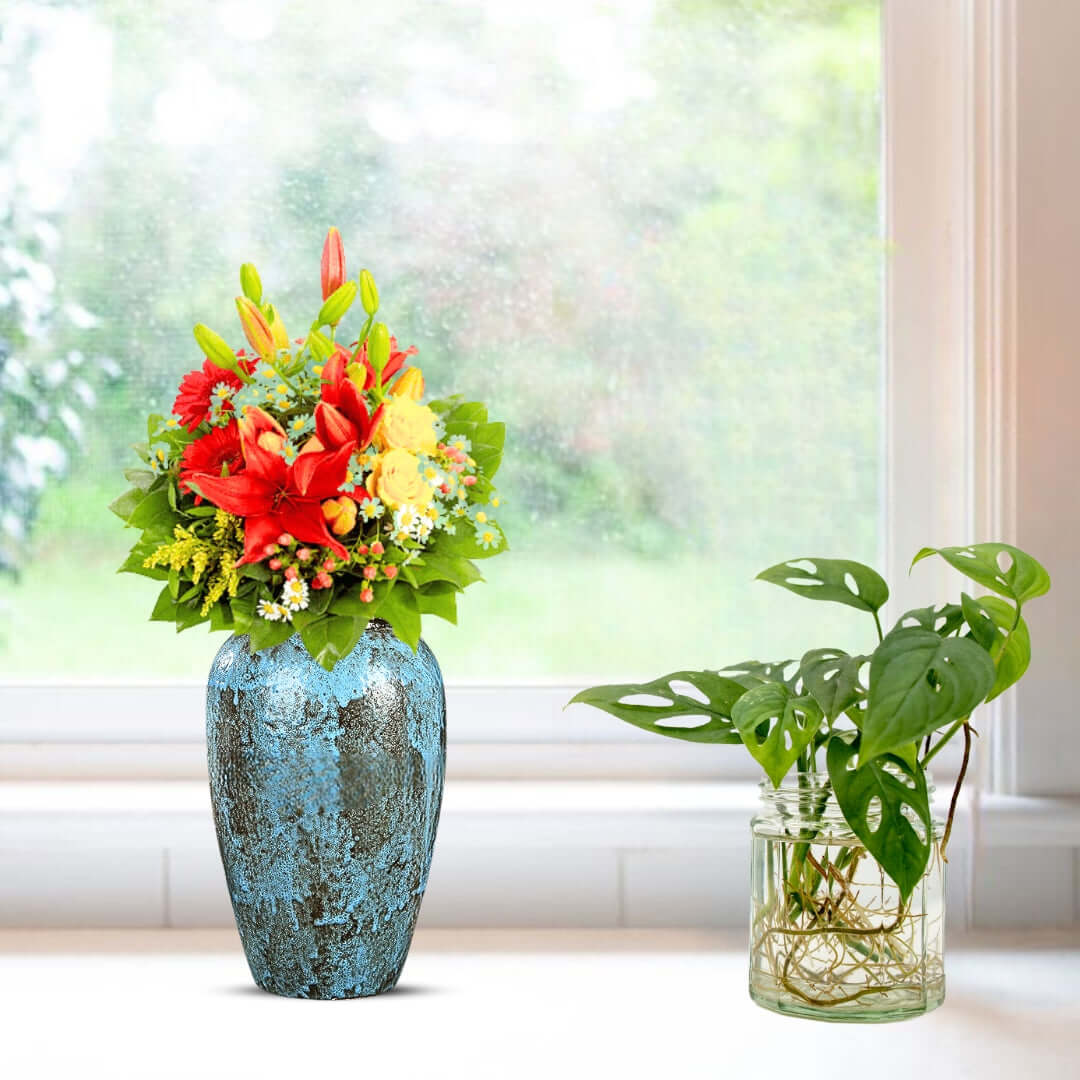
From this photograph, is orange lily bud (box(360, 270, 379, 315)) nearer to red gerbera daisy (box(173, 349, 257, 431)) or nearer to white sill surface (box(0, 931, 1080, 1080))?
red gerbera daisy (box(173, 349, 257, 431))

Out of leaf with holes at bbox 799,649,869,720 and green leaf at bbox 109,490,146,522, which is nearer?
leaf with holes at bbox 799,649,869,720

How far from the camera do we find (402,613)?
2.85 ft

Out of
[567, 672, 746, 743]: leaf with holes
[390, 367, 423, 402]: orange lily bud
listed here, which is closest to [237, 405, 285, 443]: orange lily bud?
[390, 367, 423, 402]: orange lily bud

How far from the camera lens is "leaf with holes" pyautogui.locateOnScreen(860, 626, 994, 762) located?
73 cm

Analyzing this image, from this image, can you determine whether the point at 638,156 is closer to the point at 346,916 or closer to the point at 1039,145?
the point at 1039,145

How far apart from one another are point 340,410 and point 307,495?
0.22 ft

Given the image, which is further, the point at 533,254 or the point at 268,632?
the point at 533,254

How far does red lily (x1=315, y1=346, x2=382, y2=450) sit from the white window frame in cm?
44

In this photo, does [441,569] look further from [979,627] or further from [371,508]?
[979,627]

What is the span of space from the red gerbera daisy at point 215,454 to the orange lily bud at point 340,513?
8 centimetres

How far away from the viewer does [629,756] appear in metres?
1.21

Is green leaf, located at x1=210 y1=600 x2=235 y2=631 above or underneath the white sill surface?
above

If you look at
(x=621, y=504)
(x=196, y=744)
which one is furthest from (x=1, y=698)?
(x=621, y=504)

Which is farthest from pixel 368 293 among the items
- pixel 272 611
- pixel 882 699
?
pixel 882 699
